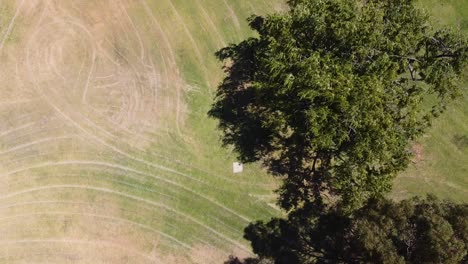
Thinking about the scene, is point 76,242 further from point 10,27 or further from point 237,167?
point 10,27

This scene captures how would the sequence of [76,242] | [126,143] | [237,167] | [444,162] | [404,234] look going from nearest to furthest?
[404,234] → [76,242] → [126,143] → [237,167] → [444,162]

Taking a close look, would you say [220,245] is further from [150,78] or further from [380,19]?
[380,19]

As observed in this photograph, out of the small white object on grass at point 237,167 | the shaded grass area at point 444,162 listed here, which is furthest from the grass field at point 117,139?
the shaded grass area at point 444,162

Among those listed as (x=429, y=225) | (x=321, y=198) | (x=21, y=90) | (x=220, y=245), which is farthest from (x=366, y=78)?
(x=21, y=90)

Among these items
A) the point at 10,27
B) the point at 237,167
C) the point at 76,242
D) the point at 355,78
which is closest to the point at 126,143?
the point at 76,242

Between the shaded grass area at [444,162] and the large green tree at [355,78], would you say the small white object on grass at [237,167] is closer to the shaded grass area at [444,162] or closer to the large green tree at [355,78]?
the large green tree at [355,78]

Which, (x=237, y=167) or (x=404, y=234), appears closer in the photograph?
(x=404, y=234)

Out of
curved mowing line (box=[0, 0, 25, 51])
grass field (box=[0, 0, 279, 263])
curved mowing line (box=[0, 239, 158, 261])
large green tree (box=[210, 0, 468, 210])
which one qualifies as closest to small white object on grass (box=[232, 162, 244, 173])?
grass field (box=[0, 0, 279, 263])

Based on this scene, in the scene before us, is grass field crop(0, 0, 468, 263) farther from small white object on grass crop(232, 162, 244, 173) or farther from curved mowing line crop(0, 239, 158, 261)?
small white object on grass crop(232, 162, 244, 173)
